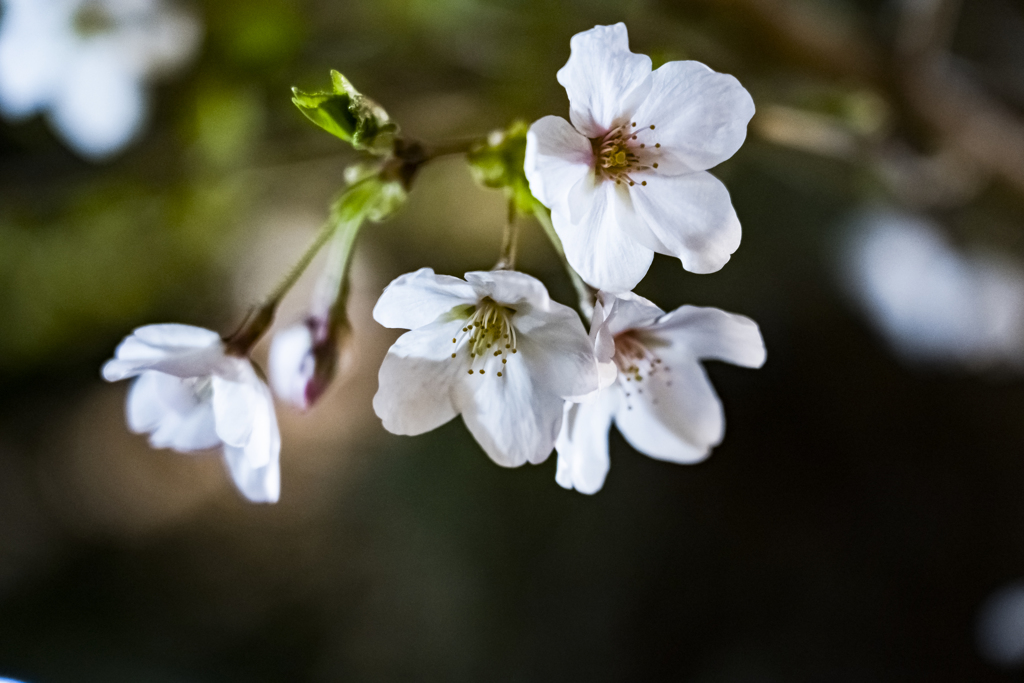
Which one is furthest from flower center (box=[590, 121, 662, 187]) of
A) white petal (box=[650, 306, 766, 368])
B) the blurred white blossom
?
the blurred white blossom

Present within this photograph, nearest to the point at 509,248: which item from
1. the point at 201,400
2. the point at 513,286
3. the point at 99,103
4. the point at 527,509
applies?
the point at 513,286

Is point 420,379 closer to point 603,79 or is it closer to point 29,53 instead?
point 603,79

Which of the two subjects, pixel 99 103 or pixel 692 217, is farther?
pixel 99 103

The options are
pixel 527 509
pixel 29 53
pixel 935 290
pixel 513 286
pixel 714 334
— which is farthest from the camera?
pixel 527 509

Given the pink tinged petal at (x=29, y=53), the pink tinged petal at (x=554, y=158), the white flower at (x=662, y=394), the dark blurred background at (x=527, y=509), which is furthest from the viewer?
the dark blurred background at (x=527, y=509)

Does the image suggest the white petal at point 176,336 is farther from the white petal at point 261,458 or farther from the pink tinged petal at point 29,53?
the pink tinged petal at point 29,53

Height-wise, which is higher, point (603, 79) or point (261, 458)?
point (603, 79)

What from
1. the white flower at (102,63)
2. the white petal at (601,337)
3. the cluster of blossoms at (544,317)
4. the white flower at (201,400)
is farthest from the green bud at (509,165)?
the white flower at (102,63)
